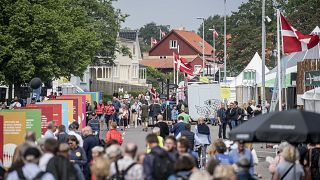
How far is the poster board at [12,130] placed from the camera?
74.5 ft

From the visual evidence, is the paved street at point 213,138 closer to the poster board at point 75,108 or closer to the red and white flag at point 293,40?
the poster board at point 75,108

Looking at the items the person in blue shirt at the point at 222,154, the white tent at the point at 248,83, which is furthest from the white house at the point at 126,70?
the person in blue shirt at the point at 222,154

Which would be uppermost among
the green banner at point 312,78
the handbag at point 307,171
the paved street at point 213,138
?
the green banner at point 312,78

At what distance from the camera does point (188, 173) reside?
13992mm

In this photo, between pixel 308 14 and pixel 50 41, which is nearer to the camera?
pixel 50 41

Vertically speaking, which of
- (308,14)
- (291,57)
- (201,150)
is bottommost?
(201,150)

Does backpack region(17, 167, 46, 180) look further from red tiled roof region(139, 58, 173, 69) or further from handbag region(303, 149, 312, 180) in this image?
red tiled roof region(139, 58, 173, 69)

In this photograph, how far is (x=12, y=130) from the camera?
22.9 meters

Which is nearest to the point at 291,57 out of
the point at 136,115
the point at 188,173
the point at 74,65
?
the point at 136,115

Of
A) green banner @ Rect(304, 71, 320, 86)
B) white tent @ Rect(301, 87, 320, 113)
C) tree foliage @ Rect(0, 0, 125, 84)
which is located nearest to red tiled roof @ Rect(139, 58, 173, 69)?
tree foliage @ Rect(0, 0, 125, 84)

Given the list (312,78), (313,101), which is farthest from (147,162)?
(312,78)

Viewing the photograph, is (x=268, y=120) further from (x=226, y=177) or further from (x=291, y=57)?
(x=291, y=57)

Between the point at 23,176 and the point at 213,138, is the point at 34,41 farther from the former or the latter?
the point at 23,176

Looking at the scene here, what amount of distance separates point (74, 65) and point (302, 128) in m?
49.0
